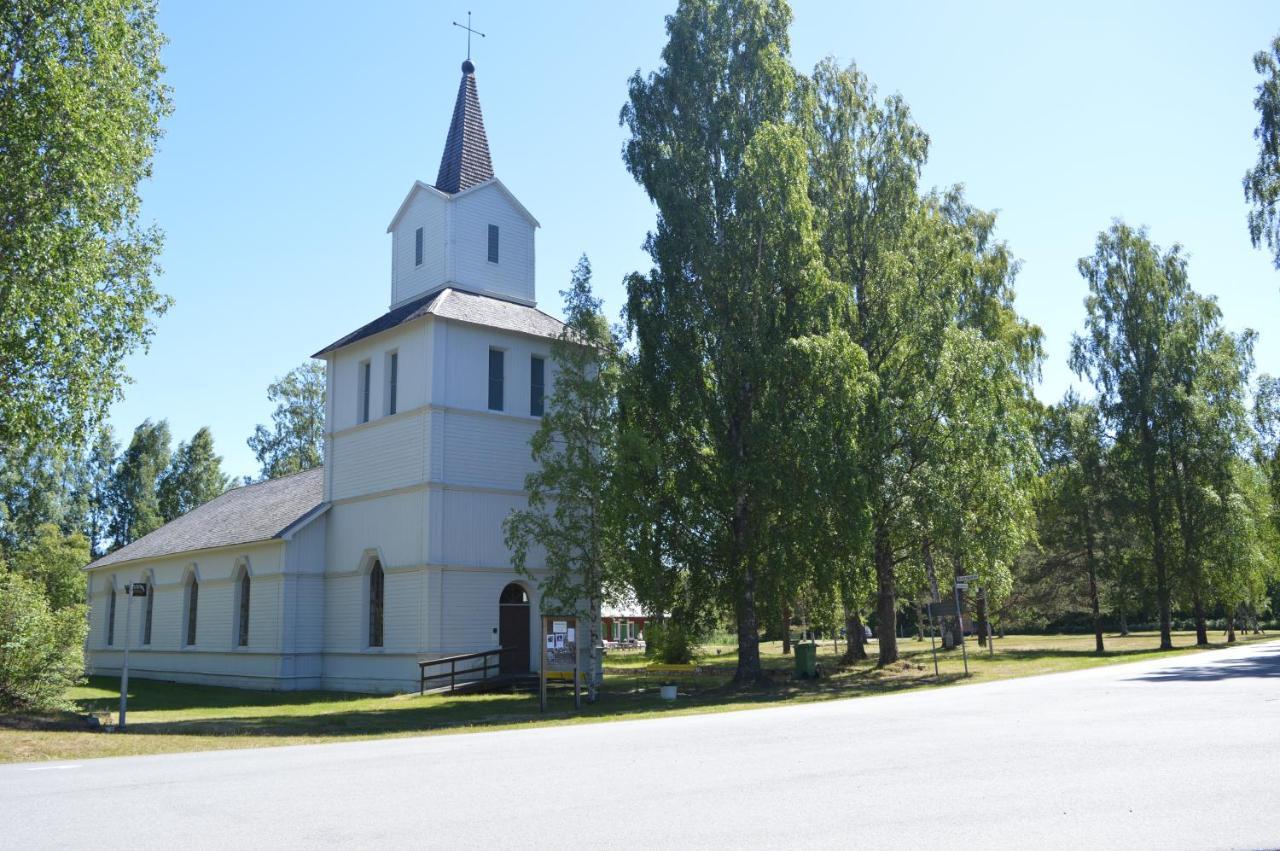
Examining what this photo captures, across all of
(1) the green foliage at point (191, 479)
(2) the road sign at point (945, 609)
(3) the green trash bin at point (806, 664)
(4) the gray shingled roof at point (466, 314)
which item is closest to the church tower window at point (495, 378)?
(4) the gray shingled roof at point (466, 314)

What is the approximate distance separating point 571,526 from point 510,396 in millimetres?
8298

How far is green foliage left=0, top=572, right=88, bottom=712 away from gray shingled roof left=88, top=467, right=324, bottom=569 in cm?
1033

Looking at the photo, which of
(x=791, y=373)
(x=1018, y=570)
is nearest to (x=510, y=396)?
(x=791, y=373)

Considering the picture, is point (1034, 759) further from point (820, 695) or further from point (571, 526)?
point (571, 526)

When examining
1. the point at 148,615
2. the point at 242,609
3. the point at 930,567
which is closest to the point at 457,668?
the point at 242,609

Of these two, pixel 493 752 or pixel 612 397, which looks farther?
pixel 612 397

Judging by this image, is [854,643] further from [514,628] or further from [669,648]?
[514,628]

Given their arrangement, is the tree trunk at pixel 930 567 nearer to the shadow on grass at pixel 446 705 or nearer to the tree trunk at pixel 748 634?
the shadow on grass at pixel 446 705

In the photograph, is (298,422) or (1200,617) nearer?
(1200,617)

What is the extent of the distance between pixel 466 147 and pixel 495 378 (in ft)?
30.2

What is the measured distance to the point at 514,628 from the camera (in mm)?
30578

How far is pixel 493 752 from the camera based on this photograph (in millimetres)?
13133

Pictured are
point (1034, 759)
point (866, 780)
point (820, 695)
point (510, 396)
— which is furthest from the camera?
point (510, 396)

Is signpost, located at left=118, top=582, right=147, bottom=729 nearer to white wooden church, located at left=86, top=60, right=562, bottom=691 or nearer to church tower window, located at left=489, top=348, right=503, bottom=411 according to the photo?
white wooden church, located at left=86, top=60, right=562, bottom=691
